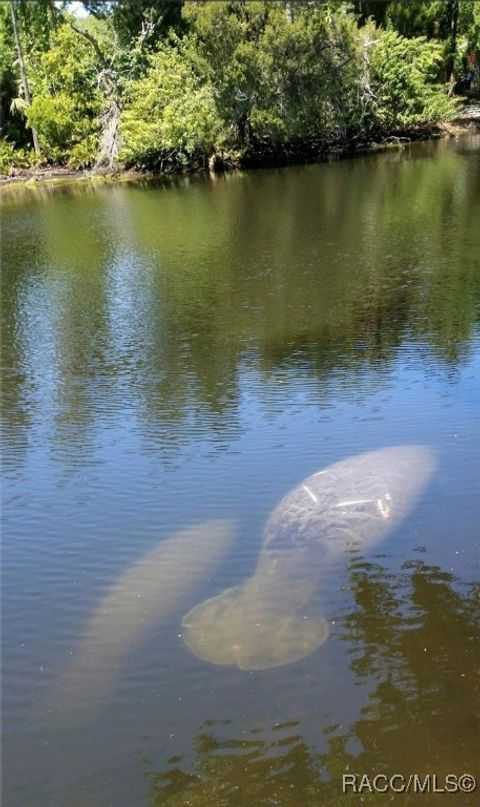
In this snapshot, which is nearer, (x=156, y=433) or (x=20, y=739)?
(x=20, y=739)

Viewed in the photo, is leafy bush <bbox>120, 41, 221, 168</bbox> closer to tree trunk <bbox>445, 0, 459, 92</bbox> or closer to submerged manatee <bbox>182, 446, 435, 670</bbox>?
tree trunk <bbox>445, 0, 459, 92</bbox>

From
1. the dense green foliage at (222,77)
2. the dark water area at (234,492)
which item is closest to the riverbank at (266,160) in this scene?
the dense green foliage at (222,77)

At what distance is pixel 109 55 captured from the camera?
36.1 meters

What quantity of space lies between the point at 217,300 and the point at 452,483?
7756 millimetres

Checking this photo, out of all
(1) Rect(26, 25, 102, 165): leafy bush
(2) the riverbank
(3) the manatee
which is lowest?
(3) the manatee

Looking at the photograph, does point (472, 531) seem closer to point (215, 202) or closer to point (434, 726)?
point (434, 726)

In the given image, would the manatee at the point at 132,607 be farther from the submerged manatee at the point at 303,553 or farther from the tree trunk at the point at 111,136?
the tree trunk at the point at 111,136

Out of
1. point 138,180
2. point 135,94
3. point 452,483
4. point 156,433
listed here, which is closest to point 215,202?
point 138,180

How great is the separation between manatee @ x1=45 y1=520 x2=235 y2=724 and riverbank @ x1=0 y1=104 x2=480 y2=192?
101 ft

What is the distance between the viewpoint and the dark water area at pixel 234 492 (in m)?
3.78

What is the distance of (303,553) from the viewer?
5.50 m

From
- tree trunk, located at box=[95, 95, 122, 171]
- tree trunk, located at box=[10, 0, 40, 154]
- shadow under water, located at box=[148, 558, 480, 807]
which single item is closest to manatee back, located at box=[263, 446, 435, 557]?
shadow under water, located at box=[148, 558, 480, 807]

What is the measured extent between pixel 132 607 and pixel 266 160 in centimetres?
3242

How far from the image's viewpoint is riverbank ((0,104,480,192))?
34.1 meters
